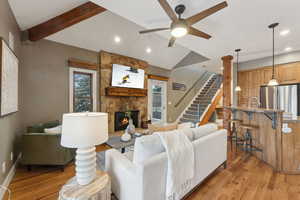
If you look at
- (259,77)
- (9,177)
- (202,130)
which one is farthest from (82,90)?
(259,77)

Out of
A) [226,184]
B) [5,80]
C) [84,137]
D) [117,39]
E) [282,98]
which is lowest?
[226,184]

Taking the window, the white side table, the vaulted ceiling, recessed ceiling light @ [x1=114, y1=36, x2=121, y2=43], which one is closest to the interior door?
the vaulted ceiling

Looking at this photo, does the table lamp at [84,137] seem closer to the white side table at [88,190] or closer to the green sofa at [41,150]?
the white side table at [88,190]

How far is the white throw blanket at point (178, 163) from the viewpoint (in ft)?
4.87

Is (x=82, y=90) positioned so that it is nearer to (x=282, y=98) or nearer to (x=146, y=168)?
(x=146, y=168)

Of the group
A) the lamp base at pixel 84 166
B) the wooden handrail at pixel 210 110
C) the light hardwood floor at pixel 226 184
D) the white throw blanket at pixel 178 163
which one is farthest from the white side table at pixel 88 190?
the wooden handrail at pixel 210 110

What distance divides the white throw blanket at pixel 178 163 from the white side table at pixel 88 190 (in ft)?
2.12

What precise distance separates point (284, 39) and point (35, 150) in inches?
230

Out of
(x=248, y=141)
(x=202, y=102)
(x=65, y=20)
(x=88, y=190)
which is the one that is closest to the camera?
(x=88, y=190)

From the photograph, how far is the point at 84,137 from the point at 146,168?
636 mm

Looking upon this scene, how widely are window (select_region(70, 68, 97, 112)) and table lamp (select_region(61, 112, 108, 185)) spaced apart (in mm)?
3068

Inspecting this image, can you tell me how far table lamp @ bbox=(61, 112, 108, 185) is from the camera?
4.15 ft

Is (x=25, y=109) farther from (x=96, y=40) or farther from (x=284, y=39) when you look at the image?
(x=284, y=39)

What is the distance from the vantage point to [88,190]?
1252mm
